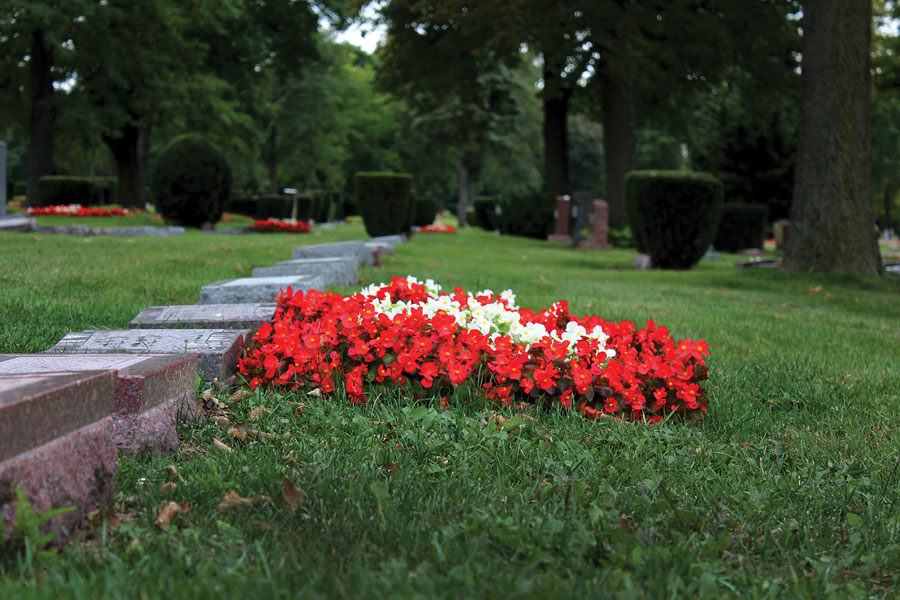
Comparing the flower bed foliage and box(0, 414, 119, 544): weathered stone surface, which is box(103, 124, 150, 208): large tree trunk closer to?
the flower bed foliage

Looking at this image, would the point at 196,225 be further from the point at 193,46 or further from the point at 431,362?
the point at 431,362

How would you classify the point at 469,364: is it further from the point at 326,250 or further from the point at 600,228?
the point at 600,228

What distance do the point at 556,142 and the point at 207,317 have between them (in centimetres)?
2048

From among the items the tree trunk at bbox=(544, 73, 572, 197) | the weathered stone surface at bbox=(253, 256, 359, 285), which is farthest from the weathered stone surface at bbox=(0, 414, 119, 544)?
the tree trunk at bbox=(544, 73, 572, 197)

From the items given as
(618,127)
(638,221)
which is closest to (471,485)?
(638,221)

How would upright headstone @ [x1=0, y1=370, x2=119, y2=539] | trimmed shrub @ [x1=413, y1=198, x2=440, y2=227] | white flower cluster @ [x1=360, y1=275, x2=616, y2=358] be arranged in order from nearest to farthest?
upright headstone @ [x1=0, y1=370, x2=119, y2=539], white flower cluster @ [x1=360, y1=275, x2=616, y2=358], trimmed shrub @ [x1=413, y1=198, x2=440, y2=227]

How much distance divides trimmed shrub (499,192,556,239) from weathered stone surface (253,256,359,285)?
1749 cm

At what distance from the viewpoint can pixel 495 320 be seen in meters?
4.13

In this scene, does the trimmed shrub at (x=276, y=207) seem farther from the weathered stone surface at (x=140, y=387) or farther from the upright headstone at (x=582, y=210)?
the weathered stone surface at (x=140, y=387)

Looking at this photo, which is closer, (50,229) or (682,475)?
(682,475)

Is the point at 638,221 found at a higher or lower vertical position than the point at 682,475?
higher

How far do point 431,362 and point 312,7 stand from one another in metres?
24.3

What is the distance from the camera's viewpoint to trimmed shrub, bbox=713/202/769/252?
883 inches

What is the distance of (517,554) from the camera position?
193 centimetres
